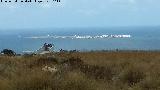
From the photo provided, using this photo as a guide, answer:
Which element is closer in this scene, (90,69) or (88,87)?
(88,87)

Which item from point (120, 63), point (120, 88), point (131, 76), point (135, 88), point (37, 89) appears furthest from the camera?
point (120, 63)

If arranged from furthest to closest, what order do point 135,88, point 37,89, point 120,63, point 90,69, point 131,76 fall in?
point 120,63 < point 90,69 < point 131,76 < point 135,88 < point 37,89

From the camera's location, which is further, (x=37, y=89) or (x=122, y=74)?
(x=122, y=74)

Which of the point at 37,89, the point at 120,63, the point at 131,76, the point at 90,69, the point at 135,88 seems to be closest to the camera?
the point at 37,89

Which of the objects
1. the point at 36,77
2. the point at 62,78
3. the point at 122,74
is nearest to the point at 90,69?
the point at 122,74

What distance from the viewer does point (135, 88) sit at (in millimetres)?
15492

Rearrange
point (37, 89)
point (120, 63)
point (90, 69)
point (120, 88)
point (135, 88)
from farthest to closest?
point (120, 63) < point (90, 69) < point (120, 88) < point (135, 88) < point (37, 89)

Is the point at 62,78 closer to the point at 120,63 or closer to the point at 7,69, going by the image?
the point at 7,69

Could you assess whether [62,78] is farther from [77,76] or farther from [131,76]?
[131,76]

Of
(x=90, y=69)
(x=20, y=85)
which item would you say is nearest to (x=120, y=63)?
(x=90, y=69)

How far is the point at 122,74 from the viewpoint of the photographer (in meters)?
20.0

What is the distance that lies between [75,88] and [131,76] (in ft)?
17.6

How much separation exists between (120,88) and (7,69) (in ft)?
17.7

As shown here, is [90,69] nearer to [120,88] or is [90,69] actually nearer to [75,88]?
[120,88]
